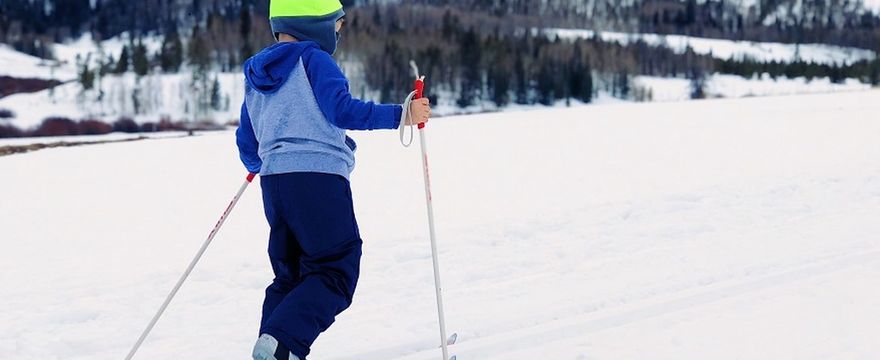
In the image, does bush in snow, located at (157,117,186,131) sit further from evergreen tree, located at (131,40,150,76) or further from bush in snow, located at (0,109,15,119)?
bush in snow, located at (0,109,15,119)

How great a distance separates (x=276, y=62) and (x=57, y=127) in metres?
70.8

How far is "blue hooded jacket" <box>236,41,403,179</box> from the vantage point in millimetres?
3020

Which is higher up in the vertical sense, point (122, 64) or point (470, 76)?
point (122, 64)

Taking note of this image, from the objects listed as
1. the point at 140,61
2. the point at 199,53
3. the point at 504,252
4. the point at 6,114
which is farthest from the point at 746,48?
the point at 504,252

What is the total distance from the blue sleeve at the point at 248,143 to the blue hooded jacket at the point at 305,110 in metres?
0.26

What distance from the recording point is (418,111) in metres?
3.26

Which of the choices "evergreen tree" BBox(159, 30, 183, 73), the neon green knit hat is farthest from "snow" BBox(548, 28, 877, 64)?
the neon green knit hat

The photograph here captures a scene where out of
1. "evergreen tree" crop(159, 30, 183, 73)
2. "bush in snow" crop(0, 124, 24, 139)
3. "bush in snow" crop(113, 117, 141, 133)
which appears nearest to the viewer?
"bush in snow" crop(0, 124, 24, 139)

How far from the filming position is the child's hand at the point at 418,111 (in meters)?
3.25

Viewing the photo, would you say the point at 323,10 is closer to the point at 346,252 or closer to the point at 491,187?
the point at 346,252

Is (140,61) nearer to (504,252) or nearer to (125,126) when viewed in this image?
(125,126)

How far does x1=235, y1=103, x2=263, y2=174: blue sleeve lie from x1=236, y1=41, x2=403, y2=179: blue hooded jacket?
258mm

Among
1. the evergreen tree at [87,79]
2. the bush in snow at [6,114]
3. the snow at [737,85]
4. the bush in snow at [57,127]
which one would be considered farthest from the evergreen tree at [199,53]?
the snow at [737,85]

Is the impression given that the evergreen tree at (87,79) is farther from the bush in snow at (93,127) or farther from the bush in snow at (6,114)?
the bush in snow at (6,114)
